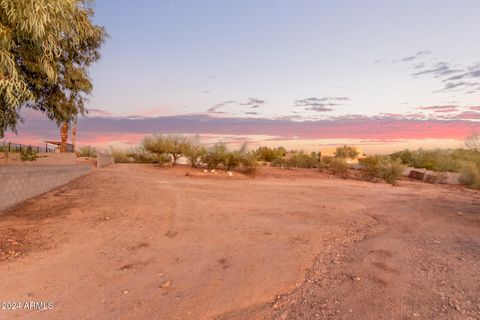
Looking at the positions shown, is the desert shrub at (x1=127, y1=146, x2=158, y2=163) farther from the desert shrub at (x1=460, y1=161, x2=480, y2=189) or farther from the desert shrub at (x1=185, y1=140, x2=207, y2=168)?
the desert shrub at (x1=460, y1=161, x2=480, y2=189)

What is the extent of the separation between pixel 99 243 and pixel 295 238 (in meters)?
4.38

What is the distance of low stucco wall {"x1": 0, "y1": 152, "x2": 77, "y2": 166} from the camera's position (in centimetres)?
1913

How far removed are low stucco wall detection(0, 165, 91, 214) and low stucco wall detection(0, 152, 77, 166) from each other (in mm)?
4914

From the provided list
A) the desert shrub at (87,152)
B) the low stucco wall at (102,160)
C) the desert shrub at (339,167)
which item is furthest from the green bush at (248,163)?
the desert shrub at (87,152)

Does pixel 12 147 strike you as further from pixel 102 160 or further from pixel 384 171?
pixel 384 171

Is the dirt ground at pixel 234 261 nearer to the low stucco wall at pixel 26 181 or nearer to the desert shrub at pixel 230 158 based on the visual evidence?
the low stucco wall at pixel 26 181

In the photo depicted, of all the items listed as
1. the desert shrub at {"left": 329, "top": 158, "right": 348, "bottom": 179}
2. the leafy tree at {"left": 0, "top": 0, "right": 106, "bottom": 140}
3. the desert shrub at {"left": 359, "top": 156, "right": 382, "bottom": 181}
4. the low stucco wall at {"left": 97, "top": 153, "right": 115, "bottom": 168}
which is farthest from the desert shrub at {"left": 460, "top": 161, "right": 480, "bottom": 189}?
the low stucco wall at {"left": 97, "top": 153, "right": 115, "bottom": 168}

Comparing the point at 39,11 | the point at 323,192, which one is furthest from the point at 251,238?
the point at 323,192

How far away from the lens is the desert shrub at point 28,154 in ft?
64.1

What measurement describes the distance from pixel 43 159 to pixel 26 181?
9892 mm

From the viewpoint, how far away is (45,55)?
7707 mm

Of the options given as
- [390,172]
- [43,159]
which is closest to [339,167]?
Answer: [390,172]

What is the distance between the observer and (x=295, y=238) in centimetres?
855

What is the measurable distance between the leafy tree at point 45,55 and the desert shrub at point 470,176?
25.4 meters
